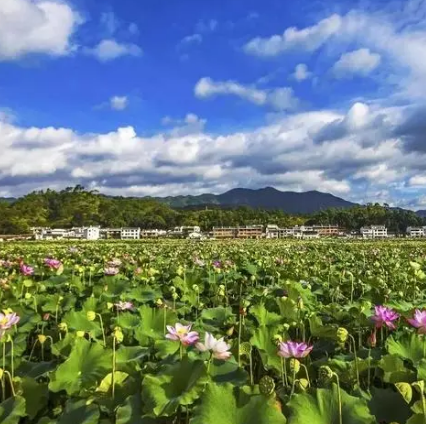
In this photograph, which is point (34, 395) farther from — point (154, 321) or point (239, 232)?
point (239, 232)

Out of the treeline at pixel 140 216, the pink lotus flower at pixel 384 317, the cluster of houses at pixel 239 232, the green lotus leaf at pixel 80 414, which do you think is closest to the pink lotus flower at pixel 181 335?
the green lotus leaf at pixel 80 414

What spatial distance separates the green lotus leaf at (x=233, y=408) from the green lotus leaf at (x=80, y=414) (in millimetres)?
367

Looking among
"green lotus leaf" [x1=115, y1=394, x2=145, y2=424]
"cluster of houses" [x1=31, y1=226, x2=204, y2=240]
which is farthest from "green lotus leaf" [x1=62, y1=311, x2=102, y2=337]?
"cluster of houses" [x1=31, y1=226, x2=204, y2=240]

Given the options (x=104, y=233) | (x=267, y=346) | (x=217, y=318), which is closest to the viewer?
(x=267, y=346)

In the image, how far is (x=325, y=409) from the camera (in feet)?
5.08

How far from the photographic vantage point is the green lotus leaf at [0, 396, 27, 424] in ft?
5.55

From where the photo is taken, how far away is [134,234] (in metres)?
105

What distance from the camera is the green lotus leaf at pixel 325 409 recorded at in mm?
1507

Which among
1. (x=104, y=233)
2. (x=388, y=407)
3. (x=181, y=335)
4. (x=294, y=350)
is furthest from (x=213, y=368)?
(x=104, y=233)

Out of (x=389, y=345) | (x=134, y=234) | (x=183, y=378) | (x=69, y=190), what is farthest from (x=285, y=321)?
(x=69, y=190)

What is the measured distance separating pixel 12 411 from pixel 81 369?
49cm

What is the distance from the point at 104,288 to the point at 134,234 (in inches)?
4013

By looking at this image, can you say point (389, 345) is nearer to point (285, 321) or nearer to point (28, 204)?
point (285, 321)

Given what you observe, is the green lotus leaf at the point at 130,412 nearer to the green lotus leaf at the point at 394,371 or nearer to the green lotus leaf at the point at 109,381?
the green lotus leaf at the point at 109,381
